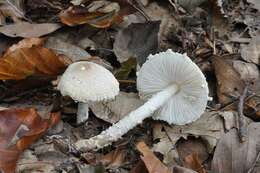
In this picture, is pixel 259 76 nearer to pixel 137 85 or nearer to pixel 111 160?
pixel 137 85

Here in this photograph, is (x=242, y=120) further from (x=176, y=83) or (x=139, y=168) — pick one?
(x=139, y=168)

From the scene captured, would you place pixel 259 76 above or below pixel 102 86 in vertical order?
below

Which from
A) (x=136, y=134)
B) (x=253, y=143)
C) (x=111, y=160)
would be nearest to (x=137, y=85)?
(x=136, y=134)

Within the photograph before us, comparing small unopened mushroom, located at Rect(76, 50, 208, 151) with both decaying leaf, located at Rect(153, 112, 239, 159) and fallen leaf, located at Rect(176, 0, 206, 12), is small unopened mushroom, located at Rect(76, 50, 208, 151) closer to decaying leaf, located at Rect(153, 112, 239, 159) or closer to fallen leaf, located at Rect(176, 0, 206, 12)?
decaying leaf, located at Rect(153, 112, 239, 159)

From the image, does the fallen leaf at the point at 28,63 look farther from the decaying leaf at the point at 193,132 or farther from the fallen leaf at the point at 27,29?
the decaying leaf at the point at 193,132

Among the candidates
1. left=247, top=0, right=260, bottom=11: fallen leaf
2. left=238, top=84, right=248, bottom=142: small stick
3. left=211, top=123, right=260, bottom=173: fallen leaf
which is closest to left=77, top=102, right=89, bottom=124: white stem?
left=211, top=123, right=260, bottom=173: fallen leaf

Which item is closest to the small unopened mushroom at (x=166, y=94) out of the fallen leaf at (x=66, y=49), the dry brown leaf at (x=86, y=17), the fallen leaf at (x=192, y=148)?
the fallen leaf at (x=192, y=148)

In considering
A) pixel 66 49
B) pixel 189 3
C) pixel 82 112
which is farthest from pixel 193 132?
pixel 189 3
